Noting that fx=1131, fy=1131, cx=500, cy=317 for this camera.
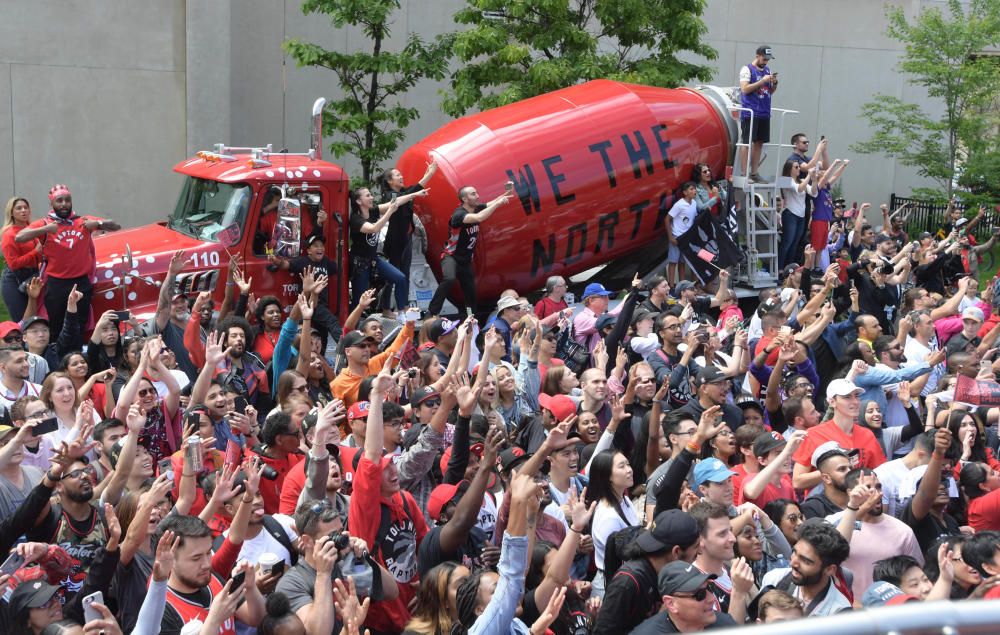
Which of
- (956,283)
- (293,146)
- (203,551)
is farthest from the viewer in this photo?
(293,146)

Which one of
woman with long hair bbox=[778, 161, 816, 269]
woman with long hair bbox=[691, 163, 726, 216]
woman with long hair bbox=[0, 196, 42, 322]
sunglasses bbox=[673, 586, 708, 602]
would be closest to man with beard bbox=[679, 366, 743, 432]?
sunglasses bbox=[673, 586, 708, 602]

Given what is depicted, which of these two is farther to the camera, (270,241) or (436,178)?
(436,178)

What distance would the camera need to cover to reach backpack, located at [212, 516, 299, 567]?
592 centimetres

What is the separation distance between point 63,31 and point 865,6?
64.1 ft

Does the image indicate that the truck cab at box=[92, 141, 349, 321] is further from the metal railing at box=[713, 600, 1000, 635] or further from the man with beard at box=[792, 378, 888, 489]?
the metal railing at box=[713, 600, 1000, 635]

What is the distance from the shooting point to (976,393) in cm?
974

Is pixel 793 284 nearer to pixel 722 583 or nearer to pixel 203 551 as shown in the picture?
pixel 722 583

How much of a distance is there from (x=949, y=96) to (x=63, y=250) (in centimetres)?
2127

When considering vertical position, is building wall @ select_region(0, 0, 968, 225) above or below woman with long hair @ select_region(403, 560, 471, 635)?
above

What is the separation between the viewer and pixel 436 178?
44.5 feet

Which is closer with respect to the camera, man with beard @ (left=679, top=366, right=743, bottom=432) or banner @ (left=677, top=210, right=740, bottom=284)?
man with beard @ (left=679, top=366, right=743, bottom=432)

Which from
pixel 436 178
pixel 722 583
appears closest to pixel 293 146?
pixel 436 178

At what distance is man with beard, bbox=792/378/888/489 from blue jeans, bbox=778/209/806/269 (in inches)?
315

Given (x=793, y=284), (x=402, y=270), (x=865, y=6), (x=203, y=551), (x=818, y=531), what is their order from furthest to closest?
(x=865, y=6) < (x=793, y=284) < (x=402, y=270) < (x=818, y=531) < (x=203, y=551)
